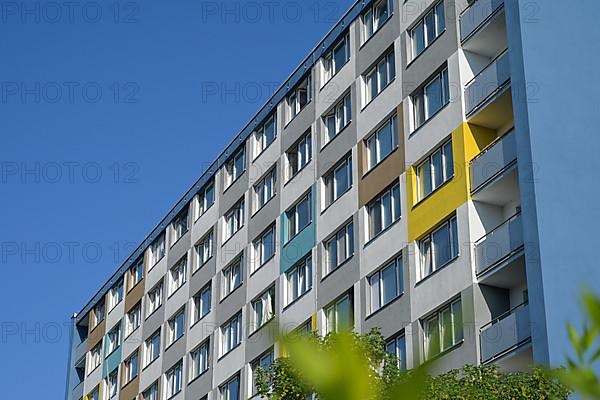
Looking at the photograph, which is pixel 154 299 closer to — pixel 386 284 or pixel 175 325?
pixel 175 325

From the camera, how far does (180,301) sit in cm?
5112

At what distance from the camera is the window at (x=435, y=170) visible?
32.2 metres

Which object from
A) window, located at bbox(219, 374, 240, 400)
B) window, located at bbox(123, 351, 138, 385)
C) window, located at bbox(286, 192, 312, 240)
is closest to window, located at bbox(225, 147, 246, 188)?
window, located at bbox(286, 192, 312, 240)

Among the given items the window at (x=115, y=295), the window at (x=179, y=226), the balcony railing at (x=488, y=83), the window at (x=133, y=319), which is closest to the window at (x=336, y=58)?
the balcony railing at (x=488, y=83)

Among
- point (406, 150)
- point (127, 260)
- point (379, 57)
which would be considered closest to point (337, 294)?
point (406, 150)

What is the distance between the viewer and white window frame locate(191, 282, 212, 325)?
4866cm

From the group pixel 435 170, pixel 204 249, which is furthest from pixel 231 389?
pixel 435 170

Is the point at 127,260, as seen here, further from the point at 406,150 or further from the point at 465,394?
the point at 465,394

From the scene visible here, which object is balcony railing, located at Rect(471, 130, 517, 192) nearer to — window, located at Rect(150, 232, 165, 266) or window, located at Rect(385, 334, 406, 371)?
window, located at Rect(385, 334, 406, 371)

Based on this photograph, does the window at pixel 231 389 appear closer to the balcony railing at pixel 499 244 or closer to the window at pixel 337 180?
the window at pixel 337 180

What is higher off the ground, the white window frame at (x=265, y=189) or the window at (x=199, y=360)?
the white window frame at (x=265, y=189)

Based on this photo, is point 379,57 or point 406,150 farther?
point 379,57

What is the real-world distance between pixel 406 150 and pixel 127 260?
28.0 meters

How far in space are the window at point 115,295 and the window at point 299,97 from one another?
19.1 m
